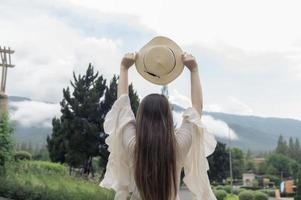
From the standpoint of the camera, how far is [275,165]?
64.4 meters

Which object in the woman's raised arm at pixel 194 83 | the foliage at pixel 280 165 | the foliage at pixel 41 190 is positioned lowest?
the foliage at pixel 280 165

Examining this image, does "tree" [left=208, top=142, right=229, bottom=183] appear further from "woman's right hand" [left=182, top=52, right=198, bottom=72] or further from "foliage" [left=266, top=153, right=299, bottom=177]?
"woman's right hand" [left=182, top=52, right=198, bottom=72]

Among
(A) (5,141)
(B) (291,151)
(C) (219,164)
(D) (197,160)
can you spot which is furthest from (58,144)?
(B) (291,151)

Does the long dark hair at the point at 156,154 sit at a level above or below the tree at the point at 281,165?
above

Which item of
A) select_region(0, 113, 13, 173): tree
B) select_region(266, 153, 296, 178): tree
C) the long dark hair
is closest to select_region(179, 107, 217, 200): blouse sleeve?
the long dark hair

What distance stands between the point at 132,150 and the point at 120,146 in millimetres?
69

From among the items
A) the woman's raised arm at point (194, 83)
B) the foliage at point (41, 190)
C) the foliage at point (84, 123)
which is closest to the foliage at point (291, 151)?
the foliage at point (84, 123)

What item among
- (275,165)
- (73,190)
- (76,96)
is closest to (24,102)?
(275,165)

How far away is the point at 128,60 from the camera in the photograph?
200 centimetres

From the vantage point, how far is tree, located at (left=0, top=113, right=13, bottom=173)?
1206cm

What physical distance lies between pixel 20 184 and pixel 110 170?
9.66 meters

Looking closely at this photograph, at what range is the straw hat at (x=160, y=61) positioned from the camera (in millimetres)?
1968

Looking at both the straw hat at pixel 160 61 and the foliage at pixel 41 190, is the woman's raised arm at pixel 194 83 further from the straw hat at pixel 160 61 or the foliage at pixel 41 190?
the foliage at pixel 41 190

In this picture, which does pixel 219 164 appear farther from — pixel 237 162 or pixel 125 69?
pixel 125 69
